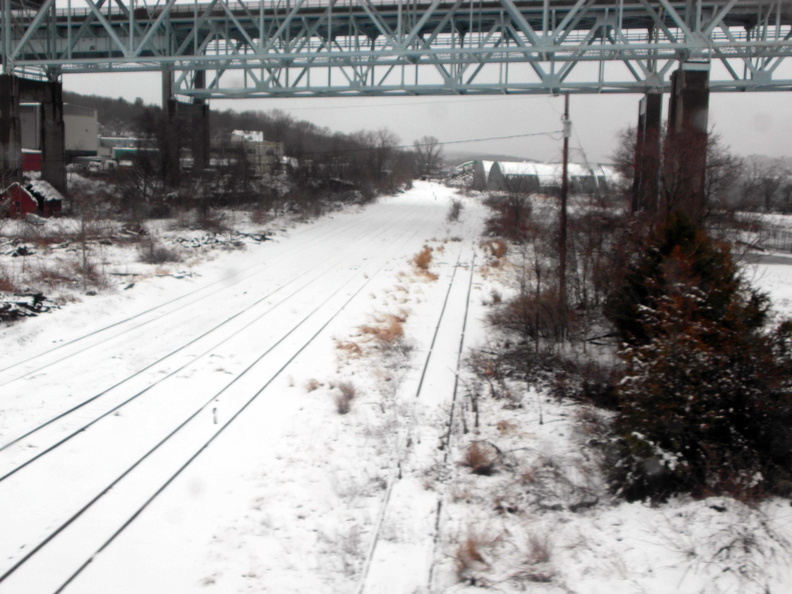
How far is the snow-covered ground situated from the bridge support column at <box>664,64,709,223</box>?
18.0 ft

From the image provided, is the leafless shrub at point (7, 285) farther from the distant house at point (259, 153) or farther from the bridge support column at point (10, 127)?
the distant house at point (259, 153)

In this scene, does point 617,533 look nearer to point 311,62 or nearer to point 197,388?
point 197,388

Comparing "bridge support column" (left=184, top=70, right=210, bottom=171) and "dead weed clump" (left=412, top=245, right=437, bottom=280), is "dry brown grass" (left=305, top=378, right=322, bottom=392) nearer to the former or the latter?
"dead weed clump" (left=412, top=245, right=437, bottom=280)

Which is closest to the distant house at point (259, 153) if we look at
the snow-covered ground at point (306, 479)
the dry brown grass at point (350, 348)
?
the dry brown grass at point (350, 348)

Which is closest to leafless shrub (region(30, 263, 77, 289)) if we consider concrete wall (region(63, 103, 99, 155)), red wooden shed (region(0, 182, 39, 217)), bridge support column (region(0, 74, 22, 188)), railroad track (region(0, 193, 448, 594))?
railroad track (region(0, 193, 448, 594))

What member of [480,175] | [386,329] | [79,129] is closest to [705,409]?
[386,329]

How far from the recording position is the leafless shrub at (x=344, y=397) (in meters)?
9.27

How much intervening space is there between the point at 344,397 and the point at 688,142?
14.9m

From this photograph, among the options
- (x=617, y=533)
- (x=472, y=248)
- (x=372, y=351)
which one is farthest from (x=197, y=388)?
(x=472, y=248)

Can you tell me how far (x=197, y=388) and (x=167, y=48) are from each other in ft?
87.1

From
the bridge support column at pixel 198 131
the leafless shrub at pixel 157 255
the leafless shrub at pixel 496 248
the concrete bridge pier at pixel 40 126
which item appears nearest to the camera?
the leafless shrub at pixel 157 255

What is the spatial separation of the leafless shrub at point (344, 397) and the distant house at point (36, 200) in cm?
2425

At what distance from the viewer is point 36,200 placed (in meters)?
30.5

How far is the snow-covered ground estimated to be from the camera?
18.1ft
